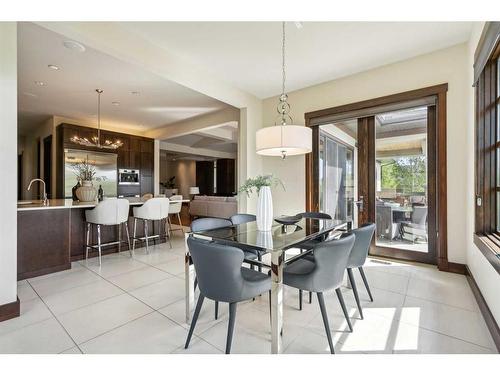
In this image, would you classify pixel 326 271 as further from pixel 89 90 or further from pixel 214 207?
pixel 214 207

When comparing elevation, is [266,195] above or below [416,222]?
above

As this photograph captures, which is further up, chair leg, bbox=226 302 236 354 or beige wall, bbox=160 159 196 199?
beige wall, bbox=160 159 196 199

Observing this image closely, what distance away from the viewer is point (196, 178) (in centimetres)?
1262

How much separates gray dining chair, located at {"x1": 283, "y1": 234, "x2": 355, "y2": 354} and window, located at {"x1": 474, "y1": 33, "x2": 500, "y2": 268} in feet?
4.77

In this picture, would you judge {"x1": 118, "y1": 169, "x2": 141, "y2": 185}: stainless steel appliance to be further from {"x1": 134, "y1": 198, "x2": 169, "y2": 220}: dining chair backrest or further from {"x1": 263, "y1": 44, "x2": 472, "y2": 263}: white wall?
{"x1": 263, "y1": 44, "x2": 472, "y2": 263}: white wall

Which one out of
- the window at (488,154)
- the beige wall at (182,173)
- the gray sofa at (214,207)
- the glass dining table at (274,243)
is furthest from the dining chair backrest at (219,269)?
the beige wall at (182,173)

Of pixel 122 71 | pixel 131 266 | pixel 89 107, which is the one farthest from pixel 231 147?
pixel 131 266

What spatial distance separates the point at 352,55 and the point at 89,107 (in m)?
5.10

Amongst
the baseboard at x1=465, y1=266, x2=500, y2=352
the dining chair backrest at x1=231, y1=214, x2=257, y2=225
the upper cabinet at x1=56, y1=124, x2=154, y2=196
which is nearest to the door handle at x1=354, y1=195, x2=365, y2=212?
the baseboard at x1=465, y1=266, x2=500, y2=352

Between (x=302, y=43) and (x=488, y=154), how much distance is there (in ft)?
7.36

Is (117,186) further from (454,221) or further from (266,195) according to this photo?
(454,221)

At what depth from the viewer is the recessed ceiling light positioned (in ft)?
9.09

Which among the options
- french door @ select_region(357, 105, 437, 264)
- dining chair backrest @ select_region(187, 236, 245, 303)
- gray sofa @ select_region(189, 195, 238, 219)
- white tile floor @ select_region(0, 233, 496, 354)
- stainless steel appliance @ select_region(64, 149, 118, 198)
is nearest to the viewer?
dining chair backrest @ select_region(187, 236, 245, 303)

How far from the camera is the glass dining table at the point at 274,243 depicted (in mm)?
1513
